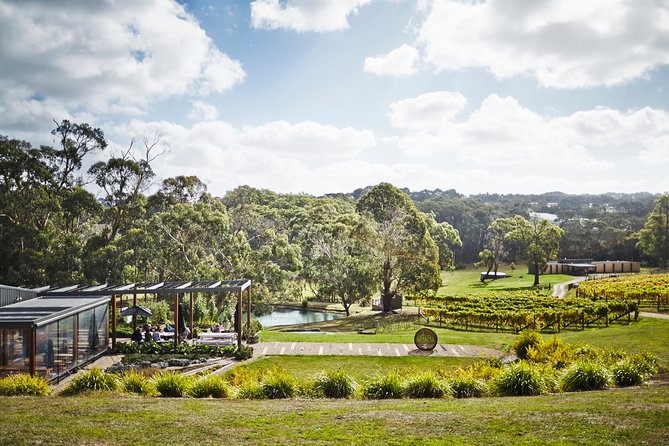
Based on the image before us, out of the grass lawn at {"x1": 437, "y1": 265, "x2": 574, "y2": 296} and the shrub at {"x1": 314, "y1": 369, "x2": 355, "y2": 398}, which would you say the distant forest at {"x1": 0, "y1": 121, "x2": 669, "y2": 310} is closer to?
the grass lawn at {"x1": 437, "y1": 265, "x2": 574, "y2": 296}

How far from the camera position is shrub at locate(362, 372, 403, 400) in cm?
1258

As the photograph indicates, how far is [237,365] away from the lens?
60.3 ft

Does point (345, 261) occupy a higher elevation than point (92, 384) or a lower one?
higher

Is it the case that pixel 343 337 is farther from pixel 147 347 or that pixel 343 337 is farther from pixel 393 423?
pixel 393 423

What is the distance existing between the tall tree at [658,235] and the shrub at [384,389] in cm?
6670

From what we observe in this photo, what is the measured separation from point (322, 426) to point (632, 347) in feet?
49.1

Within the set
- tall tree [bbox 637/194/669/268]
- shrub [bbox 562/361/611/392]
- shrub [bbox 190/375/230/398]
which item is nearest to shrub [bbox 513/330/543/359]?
shrub [bbox 562/361/611/392]

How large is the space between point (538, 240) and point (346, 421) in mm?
53815

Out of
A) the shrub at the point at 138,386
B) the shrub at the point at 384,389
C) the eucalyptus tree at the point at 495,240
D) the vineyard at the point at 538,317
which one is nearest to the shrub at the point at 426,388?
the shrub at the point at 384,389

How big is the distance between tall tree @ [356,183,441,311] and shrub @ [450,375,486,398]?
86.1ft

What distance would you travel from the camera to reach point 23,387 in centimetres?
1268

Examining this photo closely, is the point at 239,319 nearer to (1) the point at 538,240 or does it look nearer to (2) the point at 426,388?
(2) the point at 426,388

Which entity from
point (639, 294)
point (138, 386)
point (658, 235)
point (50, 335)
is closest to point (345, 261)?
point (639, 294)

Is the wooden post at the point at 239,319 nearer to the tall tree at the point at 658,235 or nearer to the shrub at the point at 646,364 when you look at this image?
the shrub at the point at 646,364
